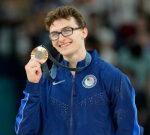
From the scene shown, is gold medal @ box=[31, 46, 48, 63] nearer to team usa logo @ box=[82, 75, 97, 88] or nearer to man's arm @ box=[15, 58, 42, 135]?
man's arm @ box=[15, 58, 42, 135]

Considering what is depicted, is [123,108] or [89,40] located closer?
[123,108]

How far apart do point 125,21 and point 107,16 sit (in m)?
0.41

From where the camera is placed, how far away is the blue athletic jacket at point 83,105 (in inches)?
176

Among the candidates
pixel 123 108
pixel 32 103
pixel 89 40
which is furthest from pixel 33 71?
pixel 89 40

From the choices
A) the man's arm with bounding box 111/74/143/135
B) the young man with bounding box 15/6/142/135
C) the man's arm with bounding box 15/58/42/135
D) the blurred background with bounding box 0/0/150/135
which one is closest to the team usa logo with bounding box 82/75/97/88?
the young man with bounding box 15/6/142/135

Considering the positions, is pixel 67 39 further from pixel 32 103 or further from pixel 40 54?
pixel 32 103

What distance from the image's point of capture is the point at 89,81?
4539mm

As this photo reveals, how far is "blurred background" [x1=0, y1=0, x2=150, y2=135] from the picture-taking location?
8555 millimetres

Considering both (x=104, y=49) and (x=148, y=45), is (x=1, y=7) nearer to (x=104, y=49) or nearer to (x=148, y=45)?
(x=104, y=49)

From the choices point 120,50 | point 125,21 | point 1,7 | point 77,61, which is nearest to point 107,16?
point 125,21

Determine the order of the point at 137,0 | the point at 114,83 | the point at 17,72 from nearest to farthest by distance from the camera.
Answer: the point at 114,83, the point at 17,72, the point at 137,0

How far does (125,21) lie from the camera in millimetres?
9906

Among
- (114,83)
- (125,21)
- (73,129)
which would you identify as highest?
(125,21)

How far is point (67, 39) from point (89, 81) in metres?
0.46
